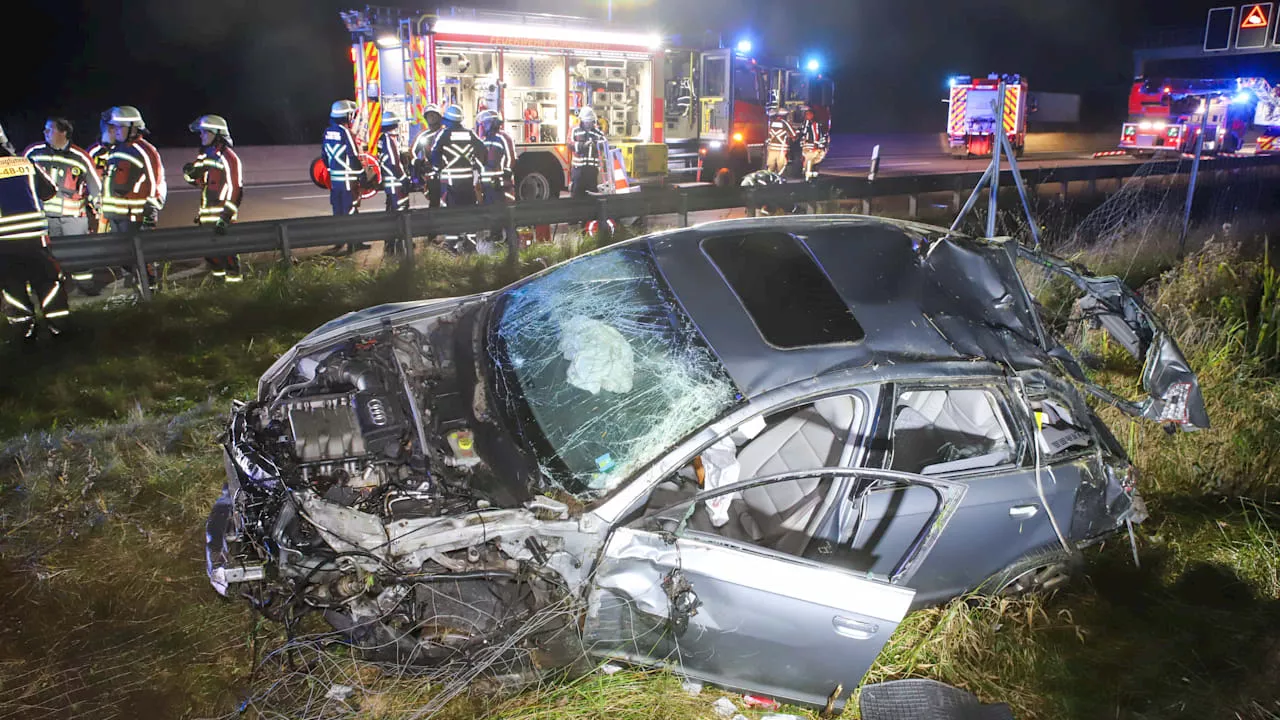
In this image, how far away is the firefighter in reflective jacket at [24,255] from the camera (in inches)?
260

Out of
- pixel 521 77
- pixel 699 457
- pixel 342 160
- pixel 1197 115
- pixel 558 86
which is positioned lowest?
pixel 699 457

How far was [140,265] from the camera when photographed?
7383 millimetres

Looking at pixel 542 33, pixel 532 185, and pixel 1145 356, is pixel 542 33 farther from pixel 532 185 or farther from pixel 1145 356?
pixel 1145 356

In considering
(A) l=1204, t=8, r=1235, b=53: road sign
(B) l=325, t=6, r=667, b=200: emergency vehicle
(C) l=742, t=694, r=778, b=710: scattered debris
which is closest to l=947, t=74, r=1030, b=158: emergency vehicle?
(A) l=1204, t=8, r=1235, b=53: road sign

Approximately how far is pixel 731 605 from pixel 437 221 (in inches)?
263

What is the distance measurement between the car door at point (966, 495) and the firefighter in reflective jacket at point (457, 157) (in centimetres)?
746

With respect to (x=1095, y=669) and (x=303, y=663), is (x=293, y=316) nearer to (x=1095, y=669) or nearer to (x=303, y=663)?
(x=303, y=663)

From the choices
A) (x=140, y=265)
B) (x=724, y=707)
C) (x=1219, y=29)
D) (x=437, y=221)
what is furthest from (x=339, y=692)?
(x=1219, y=29)

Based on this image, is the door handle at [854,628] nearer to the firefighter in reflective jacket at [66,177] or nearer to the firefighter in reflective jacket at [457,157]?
the firefighter in reflective jacket at [66,177]

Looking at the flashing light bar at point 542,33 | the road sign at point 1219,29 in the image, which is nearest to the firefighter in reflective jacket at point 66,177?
the flashing light bar at point 542,33

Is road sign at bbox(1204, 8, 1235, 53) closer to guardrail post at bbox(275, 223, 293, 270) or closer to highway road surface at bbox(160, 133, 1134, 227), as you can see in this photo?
highway road surface at bbox(160, 133, 1134, 227)

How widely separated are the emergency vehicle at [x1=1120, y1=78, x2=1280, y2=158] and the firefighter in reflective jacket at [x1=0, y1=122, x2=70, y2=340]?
24094 millimetres

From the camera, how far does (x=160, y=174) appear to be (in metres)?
8.58

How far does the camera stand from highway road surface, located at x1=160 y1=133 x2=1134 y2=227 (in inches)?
528
